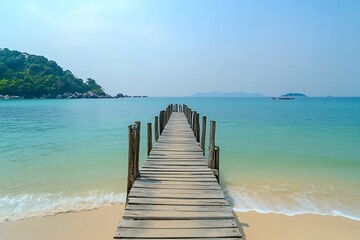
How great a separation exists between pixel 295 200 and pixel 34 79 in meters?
114

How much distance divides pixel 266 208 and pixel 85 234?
4.89 m

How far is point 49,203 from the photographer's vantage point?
7.53m

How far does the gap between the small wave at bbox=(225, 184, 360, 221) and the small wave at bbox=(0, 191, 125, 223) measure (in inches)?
151

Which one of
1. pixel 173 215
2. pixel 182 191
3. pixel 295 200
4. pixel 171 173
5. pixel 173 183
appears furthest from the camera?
pixel 295 200

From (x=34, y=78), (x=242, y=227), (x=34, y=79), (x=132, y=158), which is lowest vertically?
(x=242, y=227)

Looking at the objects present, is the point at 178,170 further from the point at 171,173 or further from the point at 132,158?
the point at 132,158

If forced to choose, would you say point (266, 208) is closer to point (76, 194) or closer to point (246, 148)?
point (76, 194)

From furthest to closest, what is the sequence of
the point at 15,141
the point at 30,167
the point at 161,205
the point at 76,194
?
1. the point at 15,141
2. the point at 30,167
3. the point at 76,194
4. the point at 161,205

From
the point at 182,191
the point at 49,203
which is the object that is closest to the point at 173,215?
the point at 182,191

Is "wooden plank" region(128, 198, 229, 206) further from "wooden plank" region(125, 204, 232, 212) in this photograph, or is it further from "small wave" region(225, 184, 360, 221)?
"small wave" region(225, 184, 360, 221)

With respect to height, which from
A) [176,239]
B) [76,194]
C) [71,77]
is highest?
[71,77]

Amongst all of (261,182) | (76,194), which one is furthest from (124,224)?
(261,182)

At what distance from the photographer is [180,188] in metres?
5.28

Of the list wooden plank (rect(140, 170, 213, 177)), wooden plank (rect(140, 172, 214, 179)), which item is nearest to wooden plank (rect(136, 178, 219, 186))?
wooden plank (rect(140, 172, 214, 179))
